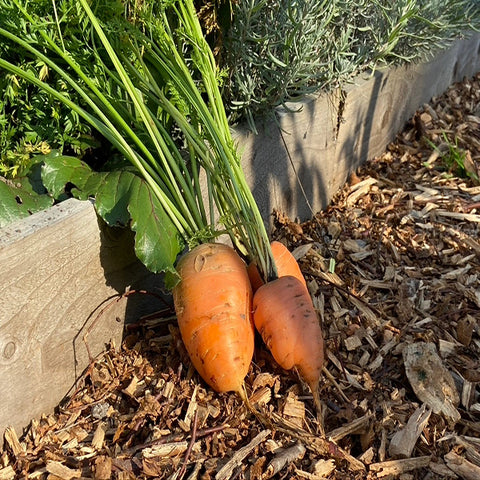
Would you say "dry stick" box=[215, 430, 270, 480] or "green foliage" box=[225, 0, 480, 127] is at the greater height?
"green foliage" box=[225, 0, 480, 127]

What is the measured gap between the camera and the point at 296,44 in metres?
2.35

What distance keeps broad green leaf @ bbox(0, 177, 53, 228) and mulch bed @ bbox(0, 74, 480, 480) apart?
1.57 feet

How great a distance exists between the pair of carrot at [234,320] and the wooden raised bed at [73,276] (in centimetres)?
23

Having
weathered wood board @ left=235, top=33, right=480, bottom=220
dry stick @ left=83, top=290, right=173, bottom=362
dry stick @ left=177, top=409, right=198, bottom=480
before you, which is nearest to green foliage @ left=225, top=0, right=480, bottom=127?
weathered wood board @ left=235, top=33, right=480, bottom=220

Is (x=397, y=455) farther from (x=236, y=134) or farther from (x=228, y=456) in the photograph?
(x=236, y=134)

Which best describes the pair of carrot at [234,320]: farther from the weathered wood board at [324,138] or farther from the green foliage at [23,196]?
the weathered wood board at [324,138]

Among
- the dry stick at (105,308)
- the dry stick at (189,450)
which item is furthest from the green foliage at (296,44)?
the dry stick at (189,450)

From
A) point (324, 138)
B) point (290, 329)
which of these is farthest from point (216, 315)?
point (324, 138)

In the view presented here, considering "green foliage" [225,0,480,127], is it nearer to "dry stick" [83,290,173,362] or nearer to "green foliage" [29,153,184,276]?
"green foliage" [29,153,184,276]

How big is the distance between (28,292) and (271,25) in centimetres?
132

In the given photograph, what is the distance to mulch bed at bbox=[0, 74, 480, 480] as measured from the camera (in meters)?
1.71

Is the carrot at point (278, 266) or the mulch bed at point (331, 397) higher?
the carrot at point (278, 266)

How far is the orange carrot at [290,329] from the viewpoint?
6.15ft

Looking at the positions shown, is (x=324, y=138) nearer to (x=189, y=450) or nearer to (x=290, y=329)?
(x=290, y=329)
